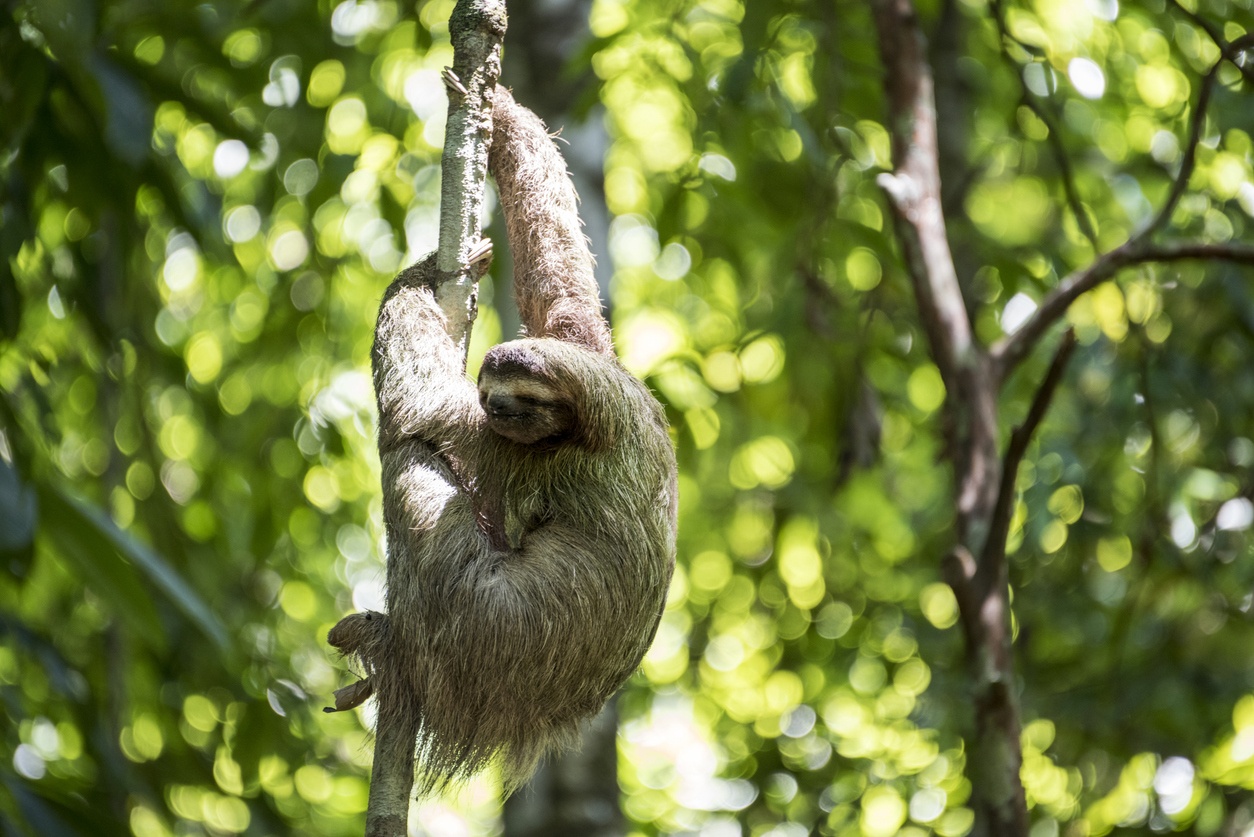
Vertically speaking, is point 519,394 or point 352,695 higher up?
point 519,394

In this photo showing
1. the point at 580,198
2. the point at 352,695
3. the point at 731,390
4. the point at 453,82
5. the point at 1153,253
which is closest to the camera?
the point at 352,695

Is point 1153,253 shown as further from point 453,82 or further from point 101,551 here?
point 101,551

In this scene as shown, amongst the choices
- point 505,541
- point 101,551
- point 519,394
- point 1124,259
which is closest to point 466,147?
point 519,394

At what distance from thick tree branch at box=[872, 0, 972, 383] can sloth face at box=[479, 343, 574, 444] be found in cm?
249

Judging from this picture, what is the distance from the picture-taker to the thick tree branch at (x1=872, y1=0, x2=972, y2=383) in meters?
5.52

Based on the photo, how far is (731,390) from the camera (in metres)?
9.26

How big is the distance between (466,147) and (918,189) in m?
2.80

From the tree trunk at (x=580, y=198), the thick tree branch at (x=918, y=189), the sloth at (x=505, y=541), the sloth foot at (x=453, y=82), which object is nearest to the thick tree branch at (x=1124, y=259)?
the thick tree branch at (x=918, y=189)

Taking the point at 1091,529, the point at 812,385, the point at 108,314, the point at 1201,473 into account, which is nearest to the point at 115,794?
the point at 108,314

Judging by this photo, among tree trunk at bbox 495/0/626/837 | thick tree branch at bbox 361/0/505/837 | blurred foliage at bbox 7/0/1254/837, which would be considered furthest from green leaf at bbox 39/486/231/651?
tree trunk at bbox 495/0/626/837

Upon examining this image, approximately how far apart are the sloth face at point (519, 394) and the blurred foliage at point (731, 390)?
5.47 feet

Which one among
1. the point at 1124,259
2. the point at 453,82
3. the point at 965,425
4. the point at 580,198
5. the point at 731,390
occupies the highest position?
the point at 453,82

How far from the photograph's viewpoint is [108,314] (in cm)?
686

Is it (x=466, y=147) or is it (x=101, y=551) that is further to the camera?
(x=101, y=551)
